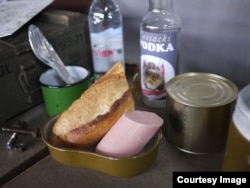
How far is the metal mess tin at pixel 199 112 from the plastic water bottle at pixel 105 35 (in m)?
0.18

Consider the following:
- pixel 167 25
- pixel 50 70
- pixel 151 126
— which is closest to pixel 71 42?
pixel 50 70

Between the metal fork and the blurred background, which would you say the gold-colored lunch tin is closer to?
the metal fork

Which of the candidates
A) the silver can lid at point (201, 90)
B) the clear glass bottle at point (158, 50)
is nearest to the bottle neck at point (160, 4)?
the clear glass bottle at point (158, 50)

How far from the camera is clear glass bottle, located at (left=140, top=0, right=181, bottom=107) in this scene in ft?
1.57

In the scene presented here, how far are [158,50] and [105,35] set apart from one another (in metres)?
0.13

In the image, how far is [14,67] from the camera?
50 cm

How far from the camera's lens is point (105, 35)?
571 mm

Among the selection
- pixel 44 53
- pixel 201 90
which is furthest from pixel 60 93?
pixel 201 90

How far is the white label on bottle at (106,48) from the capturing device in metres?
0.57

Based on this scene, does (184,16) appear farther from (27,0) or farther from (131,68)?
(27,0)

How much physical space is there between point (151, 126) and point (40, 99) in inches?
10.6

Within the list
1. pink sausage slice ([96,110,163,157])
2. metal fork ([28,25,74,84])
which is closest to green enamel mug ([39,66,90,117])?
metal fork ([28,25,74,84])

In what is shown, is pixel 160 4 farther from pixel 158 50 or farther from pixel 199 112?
pixel 199 112

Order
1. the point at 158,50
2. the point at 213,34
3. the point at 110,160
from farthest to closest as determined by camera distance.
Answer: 1. the point at 213,34
2. the point at 158,50
3. the point at 110,160
